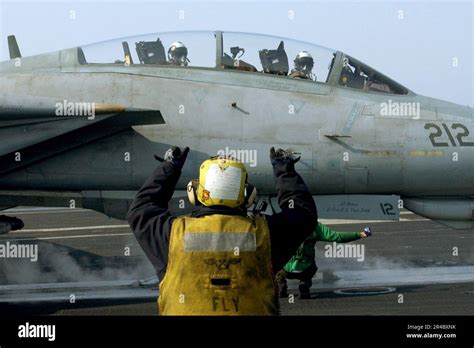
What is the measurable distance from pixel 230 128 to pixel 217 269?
6.53 meters

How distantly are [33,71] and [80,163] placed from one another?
1709 millimetres

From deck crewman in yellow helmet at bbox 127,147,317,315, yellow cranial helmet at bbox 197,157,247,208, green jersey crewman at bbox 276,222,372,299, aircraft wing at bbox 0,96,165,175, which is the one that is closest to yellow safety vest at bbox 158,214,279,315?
deck crewman in yellow helmet at bbox 127,147,317,315

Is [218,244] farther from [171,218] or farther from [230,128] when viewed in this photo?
[230,128]

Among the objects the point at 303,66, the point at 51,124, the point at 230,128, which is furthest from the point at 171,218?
the point at 303,66

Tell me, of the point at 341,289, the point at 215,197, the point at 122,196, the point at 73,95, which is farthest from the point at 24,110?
the point at 215,197

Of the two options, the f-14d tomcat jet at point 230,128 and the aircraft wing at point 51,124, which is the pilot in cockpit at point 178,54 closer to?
the f-14d tomcat jet at point 230,128

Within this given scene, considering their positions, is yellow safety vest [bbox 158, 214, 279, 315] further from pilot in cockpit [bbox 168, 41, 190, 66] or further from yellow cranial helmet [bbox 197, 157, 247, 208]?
pilot in cockpit [bbox 168, 41, 190, 66]

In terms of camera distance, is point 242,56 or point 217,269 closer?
point 217,269

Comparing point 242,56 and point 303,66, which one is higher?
point 242,56

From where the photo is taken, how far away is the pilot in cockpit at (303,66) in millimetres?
12203

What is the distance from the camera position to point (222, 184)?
5.44m

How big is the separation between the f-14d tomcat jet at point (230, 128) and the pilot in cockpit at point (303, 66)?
0.06 meters

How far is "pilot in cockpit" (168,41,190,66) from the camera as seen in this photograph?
39.7ft

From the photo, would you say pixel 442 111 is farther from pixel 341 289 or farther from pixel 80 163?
pixel 80 163
